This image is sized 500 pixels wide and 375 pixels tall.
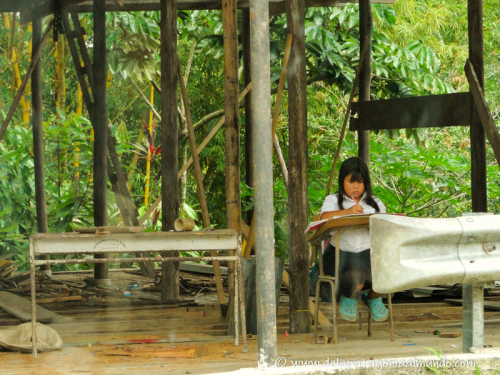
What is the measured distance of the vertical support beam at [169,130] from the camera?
23.9ft

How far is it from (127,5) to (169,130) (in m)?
2.65

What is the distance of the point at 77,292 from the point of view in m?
8.17

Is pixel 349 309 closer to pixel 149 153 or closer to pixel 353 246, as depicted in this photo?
pixel 353 246

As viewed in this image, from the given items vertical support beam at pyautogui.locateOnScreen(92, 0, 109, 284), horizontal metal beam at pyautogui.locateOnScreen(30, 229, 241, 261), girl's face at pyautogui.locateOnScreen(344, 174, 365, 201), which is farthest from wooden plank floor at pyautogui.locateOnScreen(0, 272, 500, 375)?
vertical support beam at pyautogui.locateOnScreen(92, 0, 109, 284)

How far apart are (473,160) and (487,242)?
13.9 ft

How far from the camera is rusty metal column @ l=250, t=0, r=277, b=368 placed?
3.41m

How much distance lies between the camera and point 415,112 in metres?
7.99

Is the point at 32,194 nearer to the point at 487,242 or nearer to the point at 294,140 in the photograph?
the point at 294,140

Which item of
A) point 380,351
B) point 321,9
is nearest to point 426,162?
point 321,9

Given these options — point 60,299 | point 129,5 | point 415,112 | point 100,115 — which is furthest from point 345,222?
point 129,5

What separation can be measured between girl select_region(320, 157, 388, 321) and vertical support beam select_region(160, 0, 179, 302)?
2.42m

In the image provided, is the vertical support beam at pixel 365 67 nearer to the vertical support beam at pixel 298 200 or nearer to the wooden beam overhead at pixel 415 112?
the wooden beam overhead at pixel 415 112

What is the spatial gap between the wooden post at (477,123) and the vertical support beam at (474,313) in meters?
4.22

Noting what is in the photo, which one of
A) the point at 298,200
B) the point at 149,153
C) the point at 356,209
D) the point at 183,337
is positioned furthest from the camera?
the point at 149,153
